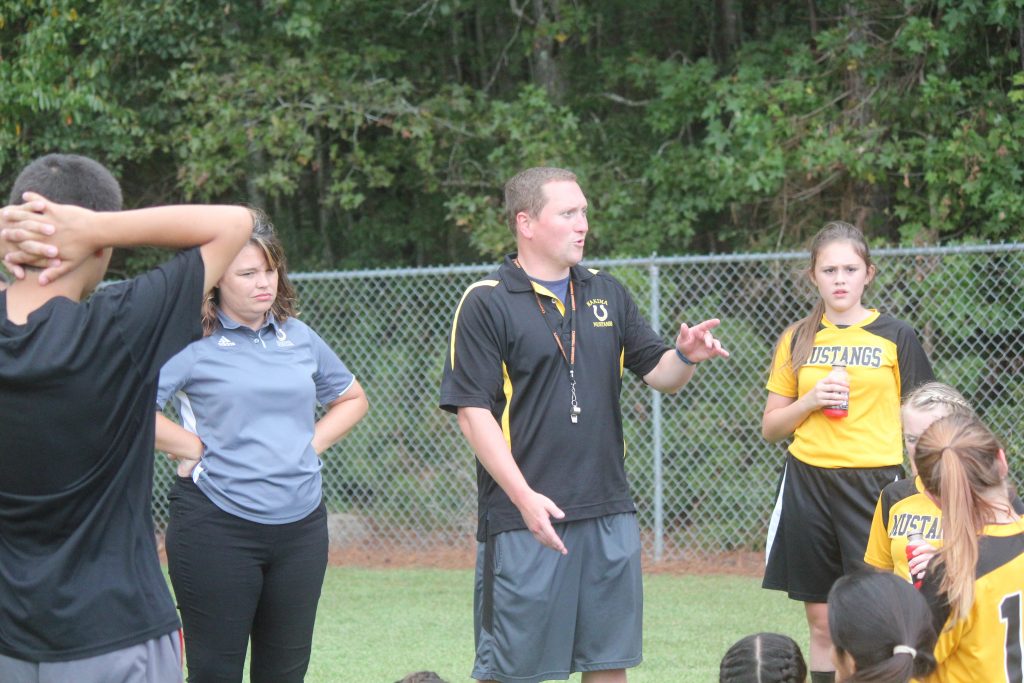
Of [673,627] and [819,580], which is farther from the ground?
[819,580]

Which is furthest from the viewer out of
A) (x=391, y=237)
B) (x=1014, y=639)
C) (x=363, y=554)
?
(x=391, y=237)

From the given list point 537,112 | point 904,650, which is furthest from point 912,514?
point 537,112

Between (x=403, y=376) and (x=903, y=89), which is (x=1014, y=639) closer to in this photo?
(x=403, y=376)

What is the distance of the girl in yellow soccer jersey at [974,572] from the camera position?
9.30 feet

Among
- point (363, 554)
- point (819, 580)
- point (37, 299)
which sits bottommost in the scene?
point (363, 554)

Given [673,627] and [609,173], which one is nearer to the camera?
[673,627]

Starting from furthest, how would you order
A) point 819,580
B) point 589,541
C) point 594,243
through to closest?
point 594,243 < point 819,580 < point 589,541

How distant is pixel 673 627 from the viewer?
21.4 feet

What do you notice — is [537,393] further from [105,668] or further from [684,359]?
[105,668]

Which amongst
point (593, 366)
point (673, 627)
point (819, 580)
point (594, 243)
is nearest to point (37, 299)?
point (593, 366)

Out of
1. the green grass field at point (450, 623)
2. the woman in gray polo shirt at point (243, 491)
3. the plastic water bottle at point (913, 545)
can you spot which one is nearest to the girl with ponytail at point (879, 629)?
the plastic water bottle at point (913, 545)

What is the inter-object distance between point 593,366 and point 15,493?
188cm

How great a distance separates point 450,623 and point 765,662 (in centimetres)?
406

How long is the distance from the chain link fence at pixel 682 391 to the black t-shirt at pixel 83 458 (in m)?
5.35
